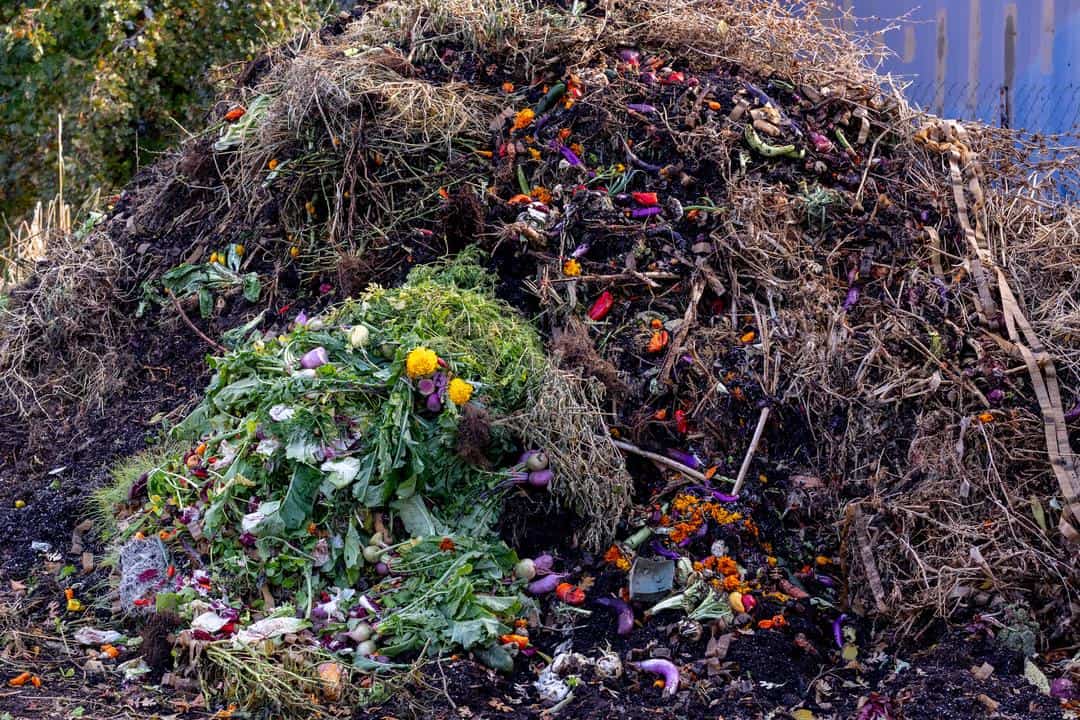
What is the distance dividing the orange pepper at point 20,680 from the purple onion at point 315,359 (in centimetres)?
132

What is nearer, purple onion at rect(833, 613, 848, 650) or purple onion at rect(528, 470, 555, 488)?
purple onion at rect(833, 613, 848, 650)

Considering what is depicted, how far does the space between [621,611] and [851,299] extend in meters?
1.65

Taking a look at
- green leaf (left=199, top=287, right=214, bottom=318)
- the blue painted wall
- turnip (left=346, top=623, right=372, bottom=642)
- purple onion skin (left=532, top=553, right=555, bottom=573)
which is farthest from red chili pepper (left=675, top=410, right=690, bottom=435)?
the blue painted wall

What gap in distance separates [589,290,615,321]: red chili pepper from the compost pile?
3cm

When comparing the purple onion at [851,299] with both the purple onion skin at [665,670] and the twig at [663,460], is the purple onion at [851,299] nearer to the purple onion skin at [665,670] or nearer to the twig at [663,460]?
the twig at [663,460]

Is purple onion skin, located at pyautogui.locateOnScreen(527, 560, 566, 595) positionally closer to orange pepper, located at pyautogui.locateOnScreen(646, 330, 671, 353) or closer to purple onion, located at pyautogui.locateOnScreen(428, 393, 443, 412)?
purple onion, located at pyautogui.locateOnScreen(428, 393, 443, 412)

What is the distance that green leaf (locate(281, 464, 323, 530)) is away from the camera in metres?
3.51

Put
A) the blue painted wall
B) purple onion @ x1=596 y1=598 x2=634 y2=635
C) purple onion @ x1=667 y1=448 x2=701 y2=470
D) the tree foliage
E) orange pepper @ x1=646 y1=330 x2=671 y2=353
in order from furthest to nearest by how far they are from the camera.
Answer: the tree foliage
the blue painted wall
orange pepper @ x1=646 y1=330 x2=671 y2=353
purple onion @ x1=667 y1=448 x2=701 y2=470
purple onion @ x1=596 y1=598 x2=634 y2=635

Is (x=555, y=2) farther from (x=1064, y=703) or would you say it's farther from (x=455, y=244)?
(x=1064, y=703)

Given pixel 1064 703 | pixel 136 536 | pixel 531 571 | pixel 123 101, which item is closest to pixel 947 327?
pixel 1064 703

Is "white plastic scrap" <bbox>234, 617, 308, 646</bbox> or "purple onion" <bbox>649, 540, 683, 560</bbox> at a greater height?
"purple onion" <bbox>649, 540, 683, 560</bbox>

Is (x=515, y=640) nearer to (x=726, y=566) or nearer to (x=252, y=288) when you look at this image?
(x=726, y=566)

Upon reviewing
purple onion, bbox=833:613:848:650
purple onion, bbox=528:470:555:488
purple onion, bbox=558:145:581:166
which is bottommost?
purple onion, bbox=833:613:848:650

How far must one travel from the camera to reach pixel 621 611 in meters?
3.46
